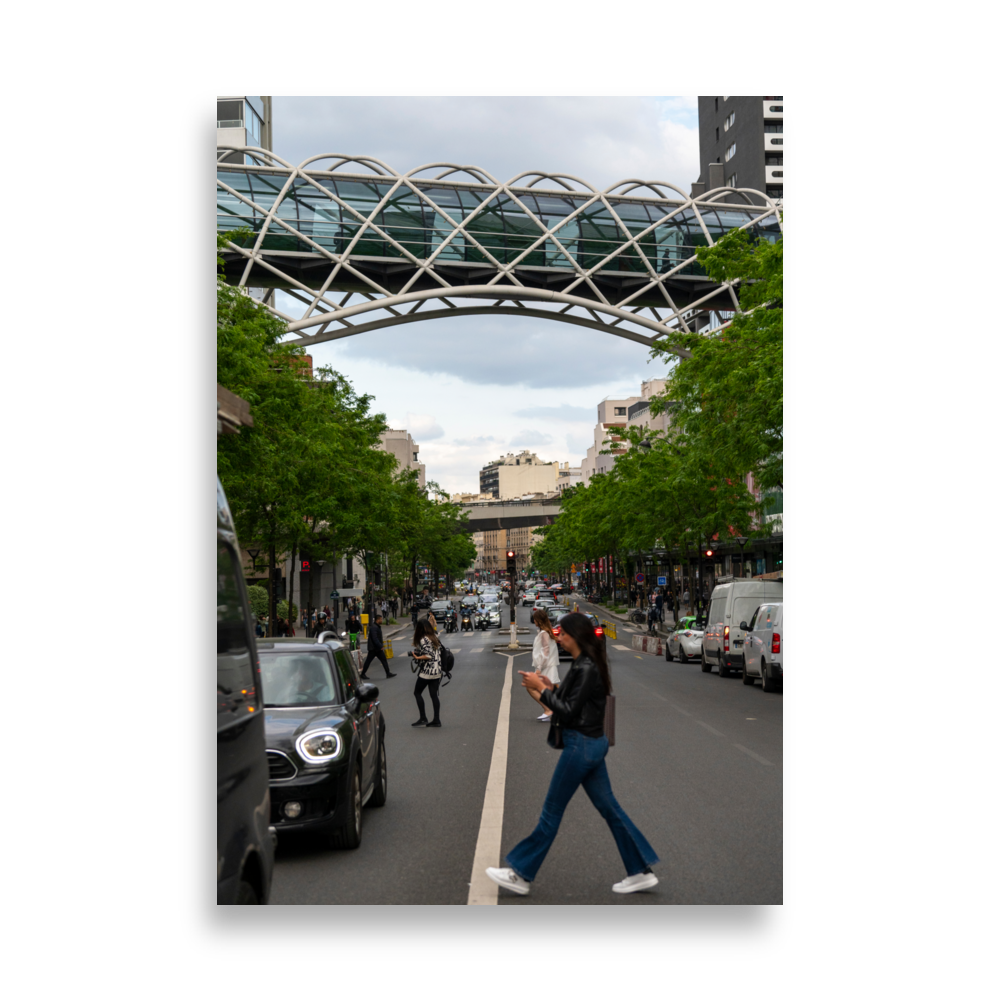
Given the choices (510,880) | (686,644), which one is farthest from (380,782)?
Result: (686,644)

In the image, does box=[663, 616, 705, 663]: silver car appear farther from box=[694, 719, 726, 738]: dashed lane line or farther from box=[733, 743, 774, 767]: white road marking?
box=[733, 743, 774, 767]: white road marking

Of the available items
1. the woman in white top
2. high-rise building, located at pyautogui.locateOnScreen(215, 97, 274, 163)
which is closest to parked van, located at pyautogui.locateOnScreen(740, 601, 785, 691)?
the woman in white top

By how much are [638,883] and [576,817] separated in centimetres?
290

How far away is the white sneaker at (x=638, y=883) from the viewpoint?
628 cm

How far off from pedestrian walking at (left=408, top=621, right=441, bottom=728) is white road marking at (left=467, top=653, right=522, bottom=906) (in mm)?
1553

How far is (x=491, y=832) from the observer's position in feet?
26.9

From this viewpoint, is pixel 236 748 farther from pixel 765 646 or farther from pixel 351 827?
pixel 765 646

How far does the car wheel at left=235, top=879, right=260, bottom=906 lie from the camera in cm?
407

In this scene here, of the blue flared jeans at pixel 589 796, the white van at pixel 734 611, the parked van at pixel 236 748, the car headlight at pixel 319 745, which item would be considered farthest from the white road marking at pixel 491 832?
the white van at pixel 734 611
